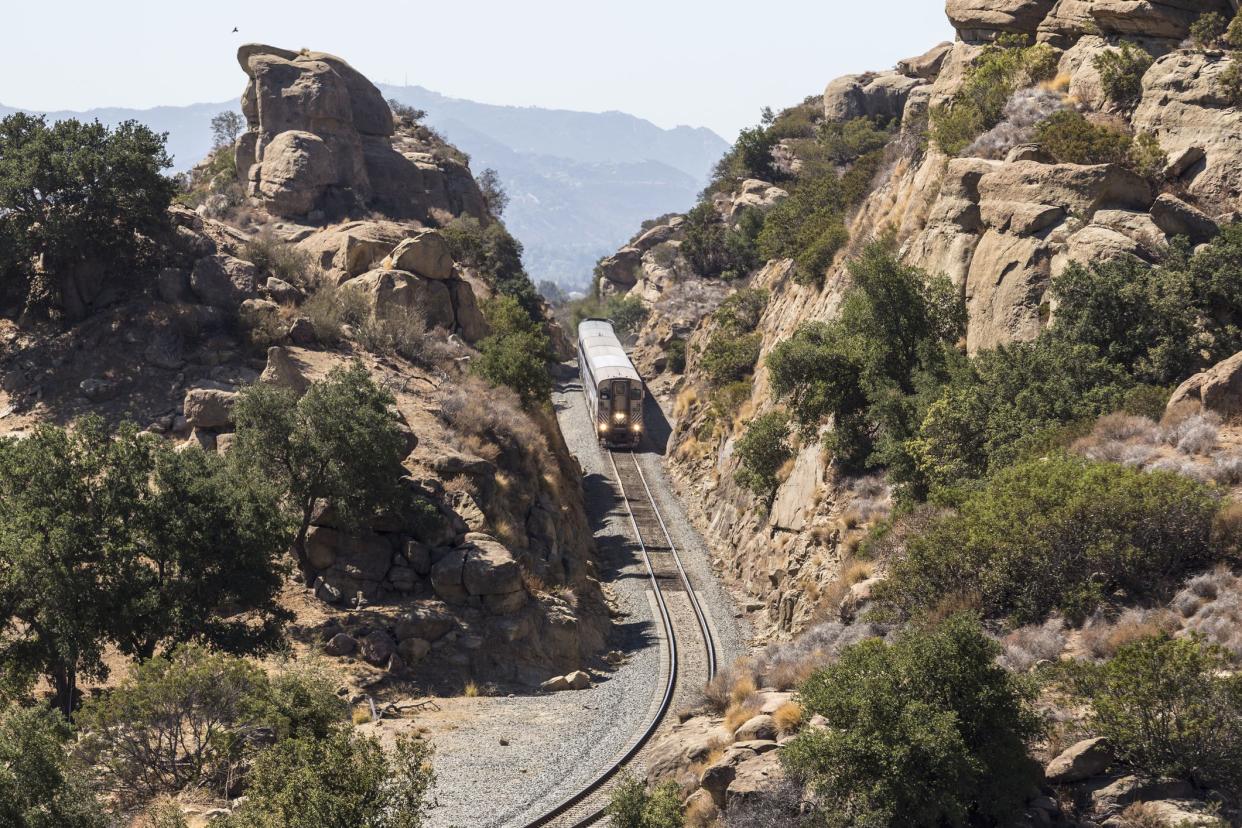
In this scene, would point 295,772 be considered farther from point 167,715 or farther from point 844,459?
point 844,459

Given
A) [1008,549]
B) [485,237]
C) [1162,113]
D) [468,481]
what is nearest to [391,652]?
[468,481]

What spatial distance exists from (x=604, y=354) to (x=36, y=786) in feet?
137

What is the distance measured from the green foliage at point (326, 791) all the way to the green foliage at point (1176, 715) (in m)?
8.65

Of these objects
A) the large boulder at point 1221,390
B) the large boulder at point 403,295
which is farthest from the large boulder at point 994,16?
the large boulder at point 403,295

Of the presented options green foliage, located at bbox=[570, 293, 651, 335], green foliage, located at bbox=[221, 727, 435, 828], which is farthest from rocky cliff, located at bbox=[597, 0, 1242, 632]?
green foliage, located at bbox=[570, 293, 651, 335]

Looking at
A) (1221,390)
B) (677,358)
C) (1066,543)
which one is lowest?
(677,358)

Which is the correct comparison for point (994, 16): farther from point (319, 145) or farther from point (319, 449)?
point (319, 145)

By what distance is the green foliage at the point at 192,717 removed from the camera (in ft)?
52.5

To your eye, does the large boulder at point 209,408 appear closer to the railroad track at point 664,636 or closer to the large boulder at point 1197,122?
the railroad track at point 664,636

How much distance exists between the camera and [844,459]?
1223 inches

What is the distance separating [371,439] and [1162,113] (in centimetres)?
2474

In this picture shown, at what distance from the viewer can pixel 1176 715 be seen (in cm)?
1240

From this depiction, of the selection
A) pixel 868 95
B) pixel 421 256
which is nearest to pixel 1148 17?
pixel 421 256

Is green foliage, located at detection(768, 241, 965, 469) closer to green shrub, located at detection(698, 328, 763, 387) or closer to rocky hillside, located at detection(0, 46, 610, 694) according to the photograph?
rocky hillside, located at detection(0, 46, 610, 694)
